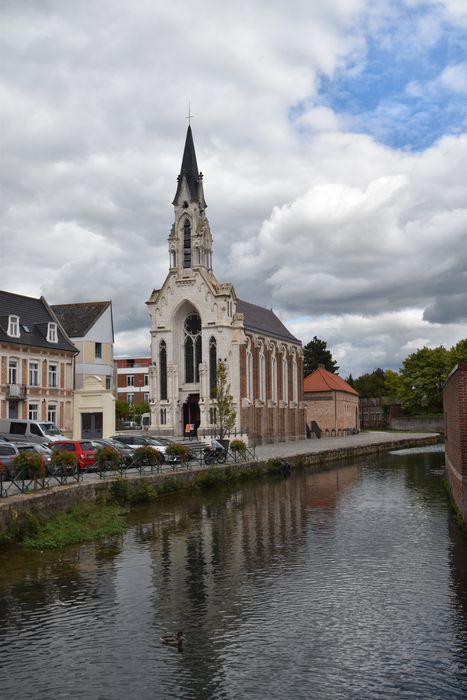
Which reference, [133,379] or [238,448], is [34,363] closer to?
[238,448]

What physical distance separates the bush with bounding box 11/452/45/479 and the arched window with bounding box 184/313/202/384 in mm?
47505

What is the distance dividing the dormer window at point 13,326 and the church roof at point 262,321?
29.1 meters

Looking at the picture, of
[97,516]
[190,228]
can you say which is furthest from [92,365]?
[97,516]

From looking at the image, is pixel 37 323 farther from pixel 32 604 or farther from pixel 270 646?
pixel 270 646

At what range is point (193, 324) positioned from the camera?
240 feet

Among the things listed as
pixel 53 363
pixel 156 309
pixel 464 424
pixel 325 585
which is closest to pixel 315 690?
pixel 325 585

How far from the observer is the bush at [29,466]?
23812 mm

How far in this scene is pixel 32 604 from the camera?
50.0 ft

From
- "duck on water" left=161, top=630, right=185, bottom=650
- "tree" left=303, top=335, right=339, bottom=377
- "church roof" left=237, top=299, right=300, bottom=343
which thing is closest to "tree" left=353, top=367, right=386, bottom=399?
"tree" left=303, top=335, right=339, bottom=377

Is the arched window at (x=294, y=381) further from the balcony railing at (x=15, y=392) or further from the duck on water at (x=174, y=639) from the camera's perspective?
the duck on water at (x=174, y=639)

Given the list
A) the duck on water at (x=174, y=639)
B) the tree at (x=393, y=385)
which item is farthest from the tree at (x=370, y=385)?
the duck on water at (x=174, y=639)

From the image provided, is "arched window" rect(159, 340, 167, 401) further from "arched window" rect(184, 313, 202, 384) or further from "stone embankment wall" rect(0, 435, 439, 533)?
"stone embankment wall" rect(0, 435, 439, 533)

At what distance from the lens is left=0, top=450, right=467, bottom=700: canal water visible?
37.0 ft

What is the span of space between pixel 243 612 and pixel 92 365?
1742 inches
